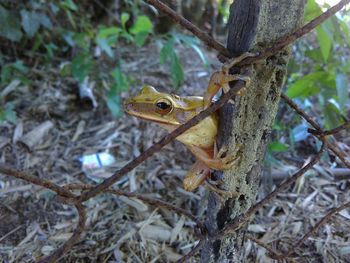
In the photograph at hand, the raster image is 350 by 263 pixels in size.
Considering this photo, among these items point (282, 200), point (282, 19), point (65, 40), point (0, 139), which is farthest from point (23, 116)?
point (282, 19)

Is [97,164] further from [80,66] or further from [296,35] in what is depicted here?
[296,35]

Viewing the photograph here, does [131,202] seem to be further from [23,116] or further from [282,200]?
[23,116]

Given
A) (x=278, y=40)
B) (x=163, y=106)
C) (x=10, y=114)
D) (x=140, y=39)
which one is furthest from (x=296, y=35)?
(x=10, y=114)

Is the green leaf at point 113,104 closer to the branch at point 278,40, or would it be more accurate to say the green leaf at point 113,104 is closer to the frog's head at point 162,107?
the frog's head at point 162,107

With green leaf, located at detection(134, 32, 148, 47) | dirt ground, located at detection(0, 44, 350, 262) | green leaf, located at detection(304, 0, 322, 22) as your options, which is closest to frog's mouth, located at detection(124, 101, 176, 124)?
green leaf, located at detection(304, 0, 322, 22)

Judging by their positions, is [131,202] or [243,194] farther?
[131,202]

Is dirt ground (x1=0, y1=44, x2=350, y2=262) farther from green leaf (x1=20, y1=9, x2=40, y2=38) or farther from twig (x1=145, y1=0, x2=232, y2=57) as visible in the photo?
twig (x1=145, y1=0, x2=232, y2=57)
